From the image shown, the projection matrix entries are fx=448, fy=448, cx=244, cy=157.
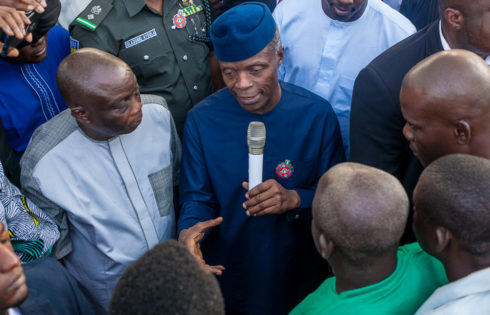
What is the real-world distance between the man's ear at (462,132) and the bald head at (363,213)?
1.73ft

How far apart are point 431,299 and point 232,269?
145cm

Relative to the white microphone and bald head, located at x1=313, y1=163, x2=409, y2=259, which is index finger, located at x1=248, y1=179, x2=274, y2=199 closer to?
the white microphone

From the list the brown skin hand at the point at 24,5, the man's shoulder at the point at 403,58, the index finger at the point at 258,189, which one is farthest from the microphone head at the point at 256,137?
the brown skin hand at the point at 24,5

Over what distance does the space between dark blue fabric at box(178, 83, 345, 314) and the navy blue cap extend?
1.14 ft

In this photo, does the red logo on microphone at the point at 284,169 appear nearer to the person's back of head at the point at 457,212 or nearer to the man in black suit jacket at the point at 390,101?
the man in black suit jacket at the point at 390,101

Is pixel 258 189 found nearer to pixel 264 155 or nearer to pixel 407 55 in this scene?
pixel 264 155

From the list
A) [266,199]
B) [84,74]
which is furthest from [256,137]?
[84,74]

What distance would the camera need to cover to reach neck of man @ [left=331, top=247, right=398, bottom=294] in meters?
1.62

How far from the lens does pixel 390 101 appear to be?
238 centimetres

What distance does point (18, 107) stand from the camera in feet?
9.15

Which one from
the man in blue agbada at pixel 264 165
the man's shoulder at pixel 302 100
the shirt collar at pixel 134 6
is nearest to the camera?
the man in blue agbada at pixel 264 165

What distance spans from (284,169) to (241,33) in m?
0.80

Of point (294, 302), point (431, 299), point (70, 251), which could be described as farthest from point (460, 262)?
point (70, 251)

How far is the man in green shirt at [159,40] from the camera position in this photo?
2.98m
